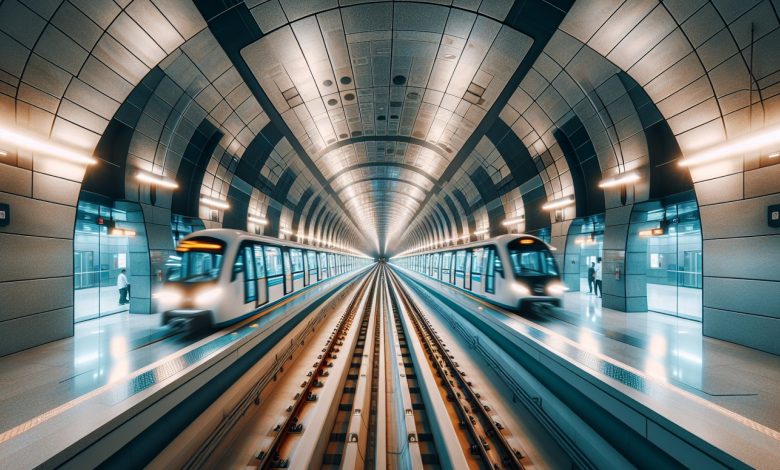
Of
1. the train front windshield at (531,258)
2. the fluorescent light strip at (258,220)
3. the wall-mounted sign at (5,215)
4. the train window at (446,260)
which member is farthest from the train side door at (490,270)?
the fluorescent light strip at (258,220)

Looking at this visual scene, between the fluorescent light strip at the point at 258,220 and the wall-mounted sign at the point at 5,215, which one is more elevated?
the fluorescent light strip at the point at 258,220

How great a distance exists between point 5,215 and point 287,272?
614 cm

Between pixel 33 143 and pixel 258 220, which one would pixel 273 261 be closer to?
pixel 33 143

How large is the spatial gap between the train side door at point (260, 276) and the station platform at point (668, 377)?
645 centimetres

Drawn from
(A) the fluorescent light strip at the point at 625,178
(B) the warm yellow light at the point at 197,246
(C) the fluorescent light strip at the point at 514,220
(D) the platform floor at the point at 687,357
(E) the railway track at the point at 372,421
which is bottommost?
(E) the railway track at the point at 372,421

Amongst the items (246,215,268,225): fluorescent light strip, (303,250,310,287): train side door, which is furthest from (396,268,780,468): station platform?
(246,215,268,225): fluorescent light strip

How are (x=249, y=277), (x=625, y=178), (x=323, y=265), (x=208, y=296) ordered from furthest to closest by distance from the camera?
(x=323, y=265) < (x=625, y=178) < (x=249, y=277) < (x=208, y=296)

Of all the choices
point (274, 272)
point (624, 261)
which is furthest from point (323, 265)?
point (624, 261)

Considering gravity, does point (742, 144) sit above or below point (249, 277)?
above

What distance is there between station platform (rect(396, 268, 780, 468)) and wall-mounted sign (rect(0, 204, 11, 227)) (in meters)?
10.3

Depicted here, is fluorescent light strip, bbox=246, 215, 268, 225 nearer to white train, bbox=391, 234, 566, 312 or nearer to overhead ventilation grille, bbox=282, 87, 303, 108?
overhead ventilation grille, bbox=282, 87, 303, 108

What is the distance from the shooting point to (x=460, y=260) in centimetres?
1261

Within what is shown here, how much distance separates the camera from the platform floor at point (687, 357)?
3419mm

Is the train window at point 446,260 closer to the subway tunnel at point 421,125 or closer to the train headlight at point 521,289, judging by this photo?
the subway tunnel at point 421,125
